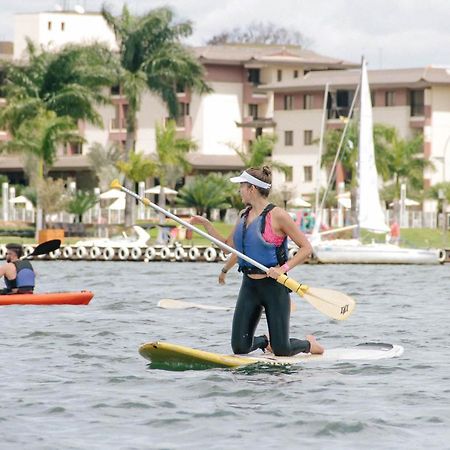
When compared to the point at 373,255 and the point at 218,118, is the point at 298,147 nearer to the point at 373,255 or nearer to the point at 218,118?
the point at 218,118

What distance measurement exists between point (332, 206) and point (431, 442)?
78.7m

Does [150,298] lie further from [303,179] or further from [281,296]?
[303,179]

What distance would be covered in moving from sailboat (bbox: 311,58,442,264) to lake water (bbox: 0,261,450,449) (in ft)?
106

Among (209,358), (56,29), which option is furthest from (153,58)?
(209,358)

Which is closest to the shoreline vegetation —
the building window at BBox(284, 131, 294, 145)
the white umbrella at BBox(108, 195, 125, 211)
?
the white umbrella at BBox(108, 195, 125, 211)

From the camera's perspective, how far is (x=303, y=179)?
10800 centimetres

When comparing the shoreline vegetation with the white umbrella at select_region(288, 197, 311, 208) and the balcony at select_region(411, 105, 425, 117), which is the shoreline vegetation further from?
the balcony at select_region(411, 105, 425, 117)

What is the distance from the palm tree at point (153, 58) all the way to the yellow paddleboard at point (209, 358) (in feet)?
192

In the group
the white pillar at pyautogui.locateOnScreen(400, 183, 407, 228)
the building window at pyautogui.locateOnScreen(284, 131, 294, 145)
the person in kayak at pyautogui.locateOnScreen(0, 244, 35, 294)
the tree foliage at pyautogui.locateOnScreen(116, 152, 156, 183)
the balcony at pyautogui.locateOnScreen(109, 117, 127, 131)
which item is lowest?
the person in kayak at pyautogui.locateOnScreen(0, 244, 35, 294)

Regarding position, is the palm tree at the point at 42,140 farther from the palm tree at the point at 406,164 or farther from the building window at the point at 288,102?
the building window at the point at 288,102

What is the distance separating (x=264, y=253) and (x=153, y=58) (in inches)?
2437

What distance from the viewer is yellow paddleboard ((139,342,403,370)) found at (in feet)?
56.2

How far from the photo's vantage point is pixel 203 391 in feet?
52.5

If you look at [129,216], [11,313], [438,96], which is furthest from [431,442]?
[438,96]
